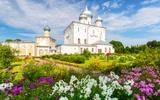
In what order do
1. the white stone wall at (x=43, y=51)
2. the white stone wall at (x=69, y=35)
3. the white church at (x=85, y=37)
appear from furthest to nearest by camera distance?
the white stone wall at (x=69, y=35), the white stone wall at (x=43, y=51), the white church at (x=85, y=37)

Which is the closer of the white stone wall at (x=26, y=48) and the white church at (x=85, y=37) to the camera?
the white church at (x=85, y=37)

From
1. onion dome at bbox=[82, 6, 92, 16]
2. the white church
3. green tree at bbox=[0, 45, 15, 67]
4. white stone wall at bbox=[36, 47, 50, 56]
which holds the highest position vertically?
onion dome at bbox=[82, 6, 92, 16]

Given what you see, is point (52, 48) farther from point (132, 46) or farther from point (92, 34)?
point (132, 46)

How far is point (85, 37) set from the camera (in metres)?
55.2

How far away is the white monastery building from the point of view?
49.7 m

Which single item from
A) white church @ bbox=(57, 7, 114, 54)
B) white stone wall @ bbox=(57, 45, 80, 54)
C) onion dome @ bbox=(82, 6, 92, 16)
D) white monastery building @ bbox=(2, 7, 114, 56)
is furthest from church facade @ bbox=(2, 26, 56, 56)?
onion dome @ bbox=(82, 6, 92, 16)

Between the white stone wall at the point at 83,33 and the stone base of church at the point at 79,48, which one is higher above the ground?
the white stone wall at the point at 83,33

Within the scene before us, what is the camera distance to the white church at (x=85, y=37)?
48.8 m

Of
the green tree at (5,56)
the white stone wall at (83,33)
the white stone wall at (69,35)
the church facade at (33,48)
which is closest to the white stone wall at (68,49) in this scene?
the white stone wall at (83,33)

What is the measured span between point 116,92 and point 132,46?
44816 mm

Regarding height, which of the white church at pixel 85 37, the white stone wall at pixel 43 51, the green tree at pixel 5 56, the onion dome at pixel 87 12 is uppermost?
the onion dome at pixel 87 12

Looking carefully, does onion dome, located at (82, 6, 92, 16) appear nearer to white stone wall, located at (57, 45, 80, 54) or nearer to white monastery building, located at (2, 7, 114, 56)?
white monastery building, located at (2, 7, 114, 56)

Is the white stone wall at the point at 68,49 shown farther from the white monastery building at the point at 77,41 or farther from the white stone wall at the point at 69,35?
the white stone wall at the point at 69,35

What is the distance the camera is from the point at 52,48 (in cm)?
5412
